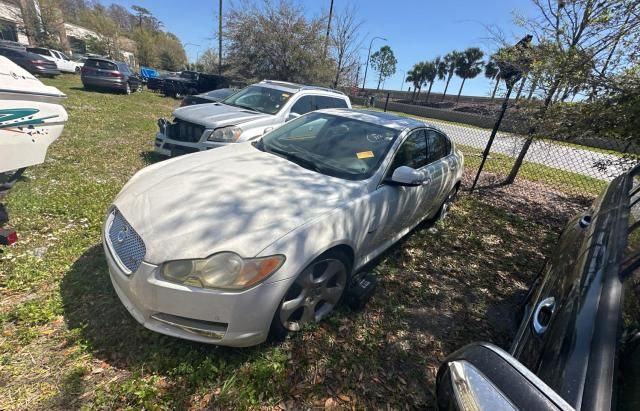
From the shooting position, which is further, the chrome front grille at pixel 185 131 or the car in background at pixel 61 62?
the car in background at pixel 61 62

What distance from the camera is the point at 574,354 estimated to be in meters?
1.02

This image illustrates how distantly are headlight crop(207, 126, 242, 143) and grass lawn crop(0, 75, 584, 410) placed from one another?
1.63m

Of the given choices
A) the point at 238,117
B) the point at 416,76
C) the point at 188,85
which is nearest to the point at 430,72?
the point at 416,76

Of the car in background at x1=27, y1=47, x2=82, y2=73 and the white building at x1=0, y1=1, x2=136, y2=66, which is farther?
the white building at x1=0, y1=1, x2=136, y2=66

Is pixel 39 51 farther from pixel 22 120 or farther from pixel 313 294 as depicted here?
pixel 313 294

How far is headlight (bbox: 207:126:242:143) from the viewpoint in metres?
4.99

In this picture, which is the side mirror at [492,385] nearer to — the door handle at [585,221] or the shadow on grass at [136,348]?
the shadow on grass at [136,348]

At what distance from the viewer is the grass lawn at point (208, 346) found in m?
1.83

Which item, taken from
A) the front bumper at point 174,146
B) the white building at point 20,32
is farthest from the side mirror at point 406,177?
the white building at point 20,32

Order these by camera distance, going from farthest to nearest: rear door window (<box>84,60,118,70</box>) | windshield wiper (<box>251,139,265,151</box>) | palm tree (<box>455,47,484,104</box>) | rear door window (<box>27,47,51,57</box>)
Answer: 1. palm tree (<box>455,47,484,104</box>)
2. rear door window (<box>27,47,51,57</box>)
3. rear door window (<box>84,60,118,70</box>)
4. windshield wiper (<box>251,139,265,151</box>)

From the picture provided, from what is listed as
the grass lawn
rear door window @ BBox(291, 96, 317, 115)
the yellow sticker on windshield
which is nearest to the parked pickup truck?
rear door window @ BBox(291, 96, 317, 115)

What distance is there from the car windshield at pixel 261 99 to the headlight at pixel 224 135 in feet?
3.74

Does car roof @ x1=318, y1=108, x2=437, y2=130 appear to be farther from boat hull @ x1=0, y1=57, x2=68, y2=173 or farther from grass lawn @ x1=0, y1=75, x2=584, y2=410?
boat hull @ x1=0, y1=57, x2=68, y2=173

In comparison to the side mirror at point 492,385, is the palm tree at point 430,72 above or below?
above
